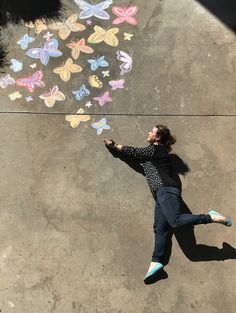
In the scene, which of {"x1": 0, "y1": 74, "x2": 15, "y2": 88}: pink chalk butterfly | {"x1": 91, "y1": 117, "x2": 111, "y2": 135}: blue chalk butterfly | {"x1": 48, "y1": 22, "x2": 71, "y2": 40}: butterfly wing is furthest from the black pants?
{"x1": 48, "y1": 22, "x2": 71, "y2": 40}: butterfly wing

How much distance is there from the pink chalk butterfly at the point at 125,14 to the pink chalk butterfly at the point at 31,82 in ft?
4.04

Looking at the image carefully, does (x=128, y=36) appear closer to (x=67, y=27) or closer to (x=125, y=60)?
(x=125, y=60)

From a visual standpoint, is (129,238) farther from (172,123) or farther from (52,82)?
(52,82)

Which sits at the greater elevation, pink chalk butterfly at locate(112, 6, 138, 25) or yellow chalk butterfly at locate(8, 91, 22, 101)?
pink chalk butterfly at locate(112, 6, 138, 25)

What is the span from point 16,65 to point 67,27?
0.83 meters

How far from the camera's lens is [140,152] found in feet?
17.8

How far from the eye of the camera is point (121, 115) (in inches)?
228

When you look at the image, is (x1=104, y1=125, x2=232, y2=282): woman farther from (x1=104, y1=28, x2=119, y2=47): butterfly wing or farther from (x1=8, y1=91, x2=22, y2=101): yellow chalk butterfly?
(x1=104, y1=28, x2=119, y2=47): butterfly wing

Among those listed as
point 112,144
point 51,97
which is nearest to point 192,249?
point 112,144

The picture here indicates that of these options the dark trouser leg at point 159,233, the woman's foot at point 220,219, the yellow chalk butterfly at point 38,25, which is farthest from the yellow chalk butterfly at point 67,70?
the woman's foot at point 220,219

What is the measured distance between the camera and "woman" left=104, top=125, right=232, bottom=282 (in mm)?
5051

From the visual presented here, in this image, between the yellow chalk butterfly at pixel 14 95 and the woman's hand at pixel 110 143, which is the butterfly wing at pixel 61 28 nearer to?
the yellow chalk butterfly at pixel 14 95

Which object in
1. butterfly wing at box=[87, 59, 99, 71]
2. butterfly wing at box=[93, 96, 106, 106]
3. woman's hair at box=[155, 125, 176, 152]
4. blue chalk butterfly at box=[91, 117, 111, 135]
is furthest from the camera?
butterfly wing at box=[87, 59, 99, 71]

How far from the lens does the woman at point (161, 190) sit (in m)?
5.05
